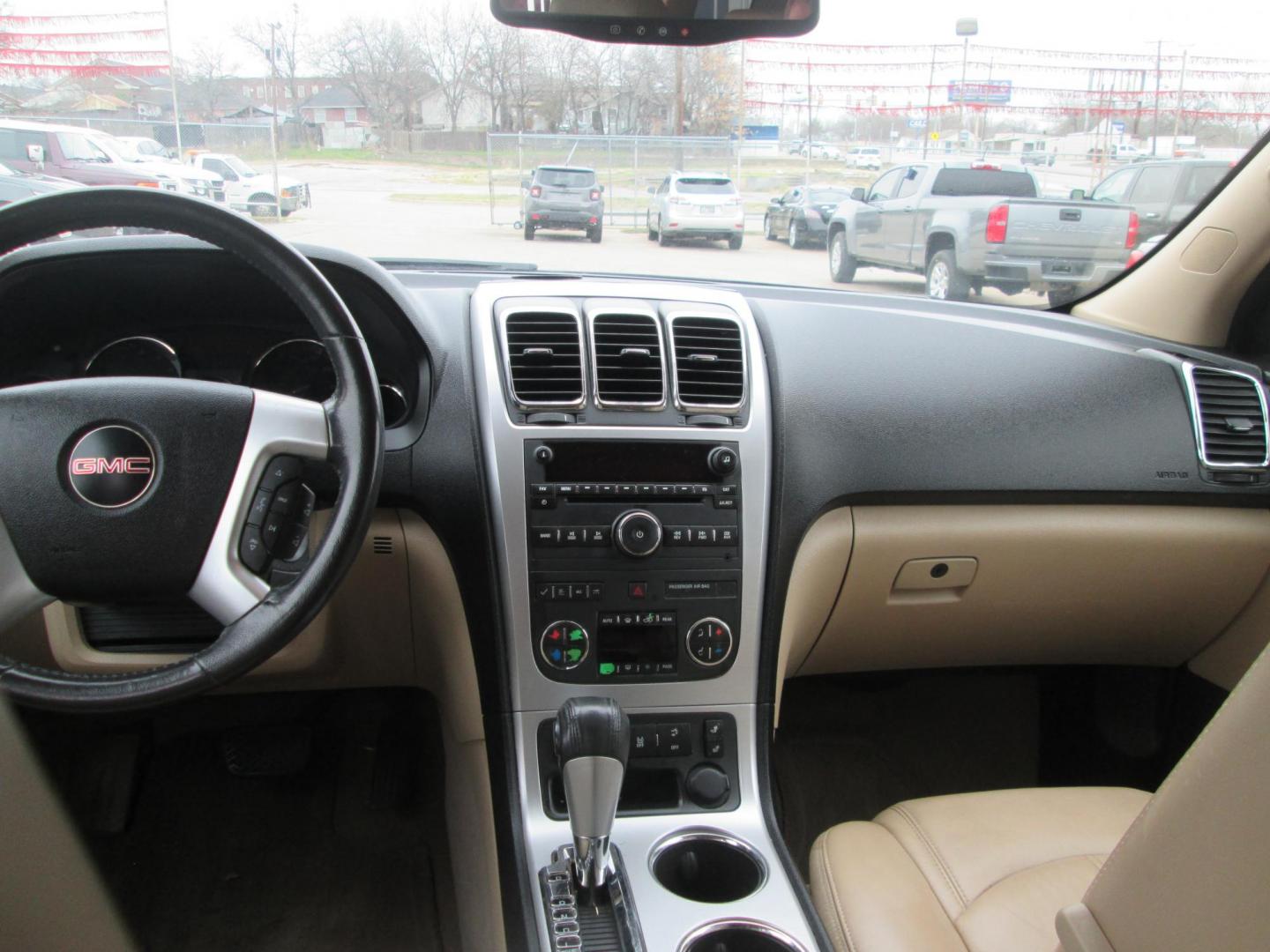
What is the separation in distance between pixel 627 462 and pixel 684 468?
0.11m

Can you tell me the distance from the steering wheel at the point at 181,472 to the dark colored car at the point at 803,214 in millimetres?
1360

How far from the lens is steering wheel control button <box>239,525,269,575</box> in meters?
1.38

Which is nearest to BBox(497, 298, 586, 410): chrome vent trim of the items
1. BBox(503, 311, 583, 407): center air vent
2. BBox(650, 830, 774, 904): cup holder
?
BBox(503, 311, 583, 407): center air vent

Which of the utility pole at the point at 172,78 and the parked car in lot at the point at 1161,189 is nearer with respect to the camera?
the utility pole at the point at 172,78

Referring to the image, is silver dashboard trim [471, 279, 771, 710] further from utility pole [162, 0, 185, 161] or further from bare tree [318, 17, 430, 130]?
utility pole [162, 0, 185, 161]

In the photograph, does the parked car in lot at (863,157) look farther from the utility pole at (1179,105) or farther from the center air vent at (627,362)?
the center air vent at (627,362)

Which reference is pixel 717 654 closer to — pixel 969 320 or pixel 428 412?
pixel 428 412

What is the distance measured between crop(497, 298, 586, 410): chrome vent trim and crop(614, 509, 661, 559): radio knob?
226 millimetres

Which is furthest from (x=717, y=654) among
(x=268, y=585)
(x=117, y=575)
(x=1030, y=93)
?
(x=1030, y=93)

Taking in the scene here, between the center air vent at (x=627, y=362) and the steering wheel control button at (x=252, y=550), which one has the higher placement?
the center air vent at (x=627, y=362)

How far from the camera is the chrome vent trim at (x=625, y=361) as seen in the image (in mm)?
1903

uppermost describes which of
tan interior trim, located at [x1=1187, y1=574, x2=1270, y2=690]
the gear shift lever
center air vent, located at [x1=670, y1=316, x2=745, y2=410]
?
center air vent, located at [x1=670, y1=316, x2=745, y2=410]

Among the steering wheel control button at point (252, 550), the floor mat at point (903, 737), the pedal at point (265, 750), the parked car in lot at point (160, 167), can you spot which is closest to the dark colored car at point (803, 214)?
the floor mat at point (903, 737)

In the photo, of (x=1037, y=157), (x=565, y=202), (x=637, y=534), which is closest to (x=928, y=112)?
(x=1037, y=157)
